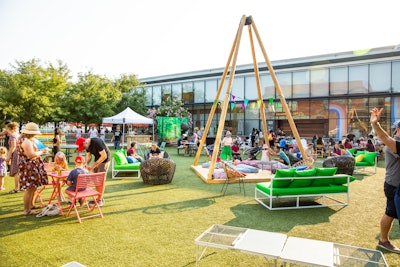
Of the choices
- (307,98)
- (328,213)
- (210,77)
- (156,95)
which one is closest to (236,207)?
(328,213)

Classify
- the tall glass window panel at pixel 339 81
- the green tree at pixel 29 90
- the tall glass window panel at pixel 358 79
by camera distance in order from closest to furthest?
the green tree at pixel 29 90 → the tall glass window panel at pixel 358 79 → the tall glass window panel at pixel 339 81

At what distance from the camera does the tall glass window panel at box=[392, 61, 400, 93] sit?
20844 mm

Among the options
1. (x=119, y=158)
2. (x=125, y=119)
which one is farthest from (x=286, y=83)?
(x=119, y=158)

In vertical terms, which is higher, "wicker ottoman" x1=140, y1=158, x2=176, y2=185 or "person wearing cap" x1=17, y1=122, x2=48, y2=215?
"person wearing cap" x1=17, y1=122, x2=48, y2=215

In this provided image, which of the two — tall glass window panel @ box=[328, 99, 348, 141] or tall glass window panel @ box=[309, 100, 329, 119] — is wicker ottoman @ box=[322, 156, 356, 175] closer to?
tall glass window panel @ box=[328, 99, 348, 141]

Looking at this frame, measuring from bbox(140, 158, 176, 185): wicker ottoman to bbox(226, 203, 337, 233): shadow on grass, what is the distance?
3.09 metres

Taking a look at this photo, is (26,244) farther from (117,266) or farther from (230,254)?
(230,254)

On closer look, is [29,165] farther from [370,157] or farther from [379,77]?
[379,77]

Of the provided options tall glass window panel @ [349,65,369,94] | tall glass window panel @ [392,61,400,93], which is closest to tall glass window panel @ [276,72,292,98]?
tall glass window panel @ [349,65,369,94]

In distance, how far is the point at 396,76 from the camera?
20969 mm

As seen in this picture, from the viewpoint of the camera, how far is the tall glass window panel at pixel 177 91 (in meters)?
31.2

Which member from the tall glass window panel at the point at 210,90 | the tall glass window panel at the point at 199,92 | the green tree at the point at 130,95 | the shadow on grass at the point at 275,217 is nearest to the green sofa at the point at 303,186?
the shadow on grass at the point at 275,217

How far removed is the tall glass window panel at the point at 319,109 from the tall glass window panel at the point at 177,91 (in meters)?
13.4

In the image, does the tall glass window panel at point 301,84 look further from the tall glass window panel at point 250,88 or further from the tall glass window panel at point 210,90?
the tall glass window panel at point 210,90
